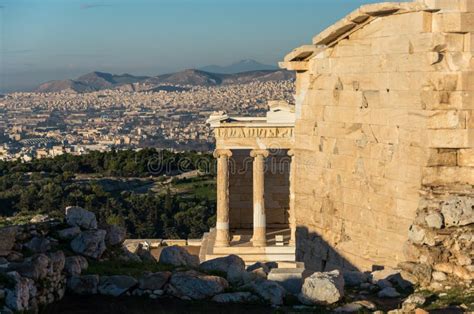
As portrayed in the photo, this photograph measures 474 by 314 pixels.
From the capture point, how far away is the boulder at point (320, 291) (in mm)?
10320

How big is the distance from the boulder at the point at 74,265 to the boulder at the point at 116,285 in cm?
32

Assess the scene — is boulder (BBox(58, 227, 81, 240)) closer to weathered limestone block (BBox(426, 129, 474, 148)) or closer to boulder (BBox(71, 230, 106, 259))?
boulder (BBox(71, 230, 106, 259))

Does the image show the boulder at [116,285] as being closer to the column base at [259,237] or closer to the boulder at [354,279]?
the boulder at [354,279]

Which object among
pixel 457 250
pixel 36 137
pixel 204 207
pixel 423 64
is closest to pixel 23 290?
pixel 457 250

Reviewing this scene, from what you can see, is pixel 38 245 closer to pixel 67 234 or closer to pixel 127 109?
pixel 67 234

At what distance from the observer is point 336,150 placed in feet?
49.6

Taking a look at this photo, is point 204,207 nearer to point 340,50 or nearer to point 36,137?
point 340,50

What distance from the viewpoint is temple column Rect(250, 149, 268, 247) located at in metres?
25.8

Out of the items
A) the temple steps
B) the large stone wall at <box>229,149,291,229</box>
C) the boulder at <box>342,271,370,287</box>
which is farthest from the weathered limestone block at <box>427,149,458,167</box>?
the large stone wall at <box>229,149,291,229</box>

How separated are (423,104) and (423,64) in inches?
23.1

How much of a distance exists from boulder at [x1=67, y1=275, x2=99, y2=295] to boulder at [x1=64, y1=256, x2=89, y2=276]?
12cm

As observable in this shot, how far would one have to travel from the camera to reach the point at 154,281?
34.6 ft

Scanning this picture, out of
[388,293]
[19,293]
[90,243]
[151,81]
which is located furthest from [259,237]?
[151,81]

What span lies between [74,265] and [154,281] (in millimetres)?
1017
